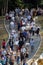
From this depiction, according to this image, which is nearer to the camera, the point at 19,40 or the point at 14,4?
the point at 19,40

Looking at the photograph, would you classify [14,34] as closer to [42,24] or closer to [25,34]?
[25,34]

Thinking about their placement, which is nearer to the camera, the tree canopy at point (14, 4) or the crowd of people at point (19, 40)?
the crowd of people at point (19, 40)

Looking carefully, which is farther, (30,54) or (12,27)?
(12,27)

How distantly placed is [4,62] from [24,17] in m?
11.9

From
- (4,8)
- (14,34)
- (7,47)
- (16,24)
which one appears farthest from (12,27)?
(4,8)

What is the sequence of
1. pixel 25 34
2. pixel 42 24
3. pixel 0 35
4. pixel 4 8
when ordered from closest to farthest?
pixel 25 34 < pixel 0 35 < pixel 42 24 < pixel 4 8

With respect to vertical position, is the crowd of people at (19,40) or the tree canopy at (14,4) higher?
the crowd of people at (19,40)

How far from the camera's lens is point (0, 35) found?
35.8m

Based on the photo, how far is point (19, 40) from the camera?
30.0m

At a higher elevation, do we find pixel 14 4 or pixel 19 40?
pixel 19 40

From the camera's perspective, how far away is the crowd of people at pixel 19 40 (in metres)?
26.2

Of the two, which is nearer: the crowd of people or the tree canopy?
the crowd of people

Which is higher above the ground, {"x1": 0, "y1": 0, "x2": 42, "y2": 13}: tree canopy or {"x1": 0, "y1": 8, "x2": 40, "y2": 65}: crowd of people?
{"x1": 0, "y1": 8, "x2": 40, "y2": 65}: crowd of people

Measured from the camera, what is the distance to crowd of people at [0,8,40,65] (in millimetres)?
26219
